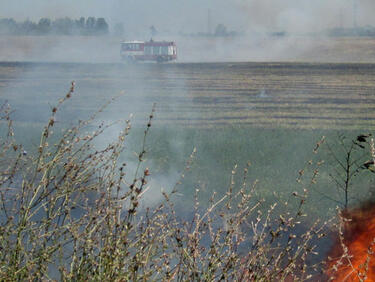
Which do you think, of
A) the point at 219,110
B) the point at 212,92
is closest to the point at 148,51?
the point at 212,92

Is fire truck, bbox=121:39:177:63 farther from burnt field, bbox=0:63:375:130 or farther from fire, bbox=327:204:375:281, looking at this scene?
fire, bbox=327:204:375:281

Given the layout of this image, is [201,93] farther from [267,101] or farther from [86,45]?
[86,45]

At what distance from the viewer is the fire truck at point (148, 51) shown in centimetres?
2875

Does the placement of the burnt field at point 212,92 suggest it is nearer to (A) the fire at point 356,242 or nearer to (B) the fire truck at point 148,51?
(B) the fire truck at point 148,51

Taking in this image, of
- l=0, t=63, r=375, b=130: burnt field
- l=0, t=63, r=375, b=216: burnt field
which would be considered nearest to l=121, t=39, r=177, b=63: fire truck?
l=0, t=63, r=375, b=216: burnt field

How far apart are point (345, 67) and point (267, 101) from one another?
8152 mm

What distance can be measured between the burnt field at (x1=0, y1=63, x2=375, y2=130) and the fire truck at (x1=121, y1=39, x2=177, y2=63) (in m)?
1.98

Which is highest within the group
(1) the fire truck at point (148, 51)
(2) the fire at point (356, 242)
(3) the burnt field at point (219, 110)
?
(1) the fire truck at point (148, 51)

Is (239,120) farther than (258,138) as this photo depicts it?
Yes

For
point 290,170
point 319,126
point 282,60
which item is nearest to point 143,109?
point 319,126

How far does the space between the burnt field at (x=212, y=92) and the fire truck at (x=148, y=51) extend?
198 centimetres

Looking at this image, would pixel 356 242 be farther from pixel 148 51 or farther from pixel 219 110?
pixel 148 51

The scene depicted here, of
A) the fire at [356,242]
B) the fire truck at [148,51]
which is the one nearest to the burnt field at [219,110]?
the fire at [356,242]

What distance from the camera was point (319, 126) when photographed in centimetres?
1252
